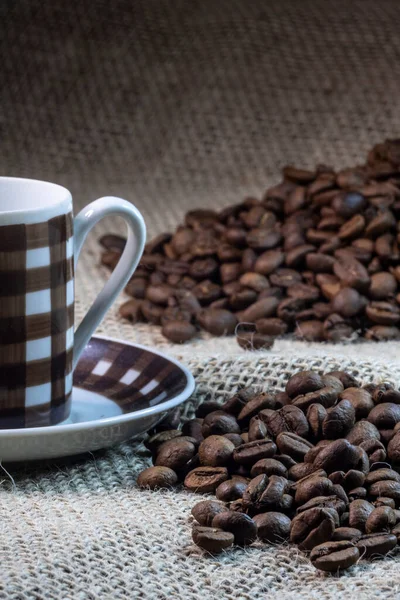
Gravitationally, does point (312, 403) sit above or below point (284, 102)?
below

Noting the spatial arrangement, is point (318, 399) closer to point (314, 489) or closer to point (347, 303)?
point (314, 489)

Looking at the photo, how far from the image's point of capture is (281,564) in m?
1.13

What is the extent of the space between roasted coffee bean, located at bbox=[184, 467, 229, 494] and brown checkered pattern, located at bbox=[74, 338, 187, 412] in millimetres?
121

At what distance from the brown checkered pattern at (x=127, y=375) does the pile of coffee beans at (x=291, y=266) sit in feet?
1.19

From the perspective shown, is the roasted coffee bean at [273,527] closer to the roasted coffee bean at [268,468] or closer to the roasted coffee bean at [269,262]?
the roasted coffee bean at [268,468]

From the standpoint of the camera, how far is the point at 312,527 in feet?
3.79

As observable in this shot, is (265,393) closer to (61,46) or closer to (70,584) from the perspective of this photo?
(70,584)

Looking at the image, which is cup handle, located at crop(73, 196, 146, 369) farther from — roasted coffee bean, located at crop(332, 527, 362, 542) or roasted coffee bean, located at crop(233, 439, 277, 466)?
roasted coffee bean, located at crop(332, 527, 362, 542)

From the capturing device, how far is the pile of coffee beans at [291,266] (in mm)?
1994

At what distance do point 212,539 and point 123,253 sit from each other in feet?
1.45

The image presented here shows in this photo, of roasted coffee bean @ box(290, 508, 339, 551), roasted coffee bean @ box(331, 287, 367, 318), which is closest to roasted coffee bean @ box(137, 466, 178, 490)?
roasted coffee bean @ box(290, 508, 339, 551)

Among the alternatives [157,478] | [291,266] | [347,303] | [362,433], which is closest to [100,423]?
[157,478]

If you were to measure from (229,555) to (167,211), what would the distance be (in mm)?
1806

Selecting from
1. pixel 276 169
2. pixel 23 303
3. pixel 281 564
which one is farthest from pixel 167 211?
pixel 281 564
